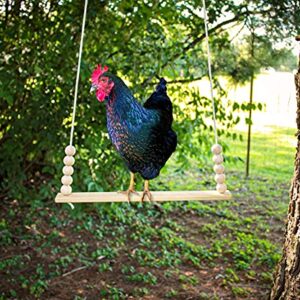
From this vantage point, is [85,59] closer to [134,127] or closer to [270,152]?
[134,127]

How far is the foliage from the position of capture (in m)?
2.71

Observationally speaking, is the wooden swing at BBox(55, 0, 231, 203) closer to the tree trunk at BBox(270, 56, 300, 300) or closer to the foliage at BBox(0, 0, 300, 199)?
the tree trunk at BBox(270, 56, 300, 300)

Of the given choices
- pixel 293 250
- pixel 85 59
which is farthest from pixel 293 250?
pixel 85 59

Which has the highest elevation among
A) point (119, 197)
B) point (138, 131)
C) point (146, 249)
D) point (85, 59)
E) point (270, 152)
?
point (85, 59)

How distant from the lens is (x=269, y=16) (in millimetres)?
2887

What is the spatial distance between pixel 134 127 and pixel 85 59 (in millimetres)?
1525

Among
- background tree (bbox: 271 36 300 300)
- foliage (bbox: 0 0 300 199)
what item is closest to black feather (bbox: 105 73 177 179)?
background tree (bbox: 271 36 300 300)

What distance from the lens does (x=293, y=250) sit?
2.02 meters

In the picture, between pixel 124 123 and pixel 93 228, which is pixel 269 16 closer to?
pixel 124 123

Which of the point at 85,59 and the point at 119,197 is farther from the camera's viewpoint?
the point at 85,59

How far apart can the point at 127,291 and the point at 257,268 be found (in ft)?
3.36

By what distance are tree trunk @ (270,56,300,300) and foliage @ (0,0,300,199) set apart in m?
1.04

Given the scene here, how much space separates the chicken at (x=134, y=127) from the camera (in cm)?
138

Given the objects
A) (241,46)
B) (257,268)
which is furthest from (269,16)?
(257,268)
